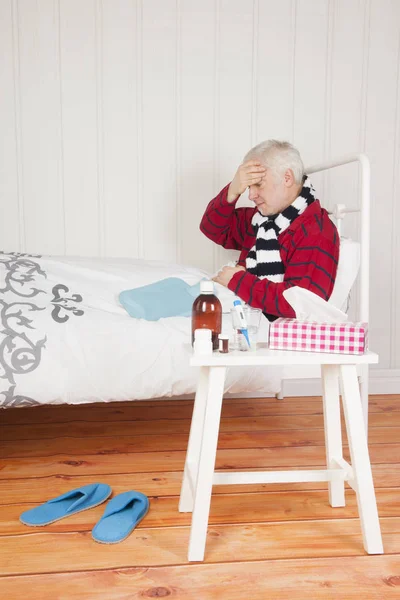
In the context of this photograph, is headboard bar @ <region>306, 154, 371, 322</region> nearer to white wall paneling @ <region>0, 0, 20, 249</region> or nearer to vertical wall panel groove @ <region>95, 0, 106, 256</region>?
vertical wall panel groove @ <region>95, 0, 106, 256</region>

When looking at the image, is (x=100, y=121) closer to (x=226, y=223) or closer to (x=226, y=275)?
(x=226, y=223)

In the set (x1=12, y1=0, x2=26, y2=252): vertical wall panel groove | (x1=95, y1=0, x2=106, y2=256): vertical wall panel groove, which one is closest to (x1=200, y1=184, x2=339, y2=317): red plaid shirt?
(x1=95, y1=0, x2=106, y2=256): vertical wall panel groove

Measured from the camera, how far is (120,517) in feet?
4.81

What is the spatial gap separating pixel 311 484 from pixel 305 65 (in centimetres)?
178

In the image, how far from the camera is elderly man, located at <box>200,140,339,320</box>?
1.87 metres

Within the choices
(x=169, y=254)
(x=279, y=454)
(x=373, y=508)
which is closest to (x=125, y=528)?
(x=373, y=508)

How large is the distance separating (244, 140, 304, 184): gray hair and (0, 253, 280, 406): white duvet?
1.37 feet

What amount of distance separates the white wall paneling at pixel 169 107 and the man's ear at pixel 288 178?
75 cm

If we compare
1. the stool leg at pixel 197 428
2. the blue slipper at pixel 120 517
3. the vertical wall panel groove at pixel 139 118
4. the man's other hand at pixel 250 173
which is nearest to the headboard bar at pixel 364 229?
the man's other hand at pixel 250 173

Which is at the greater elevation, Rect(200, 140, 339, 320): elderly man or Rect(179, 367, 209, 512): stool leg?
Rect(200, 140, 339, 320): elderly man

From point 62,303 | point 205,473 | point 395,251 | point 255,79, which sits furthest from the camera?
point 395,251

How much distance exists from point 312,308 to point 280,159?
613 millimetres

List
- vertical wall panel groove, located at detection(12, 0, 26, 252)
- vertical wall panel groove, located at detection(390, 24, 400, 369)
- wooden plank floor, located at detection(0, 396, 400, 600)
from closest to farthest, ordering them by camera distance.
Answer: wooden plank floor, located at detection(0, 396, 400, 600)
vertical wall panel groove, located at detection(12, 0, 26, 252)
vertical wall panel groove, located at detection(390, 24, 400, 369)


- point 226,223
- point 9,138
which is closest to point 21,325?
point 226,223
